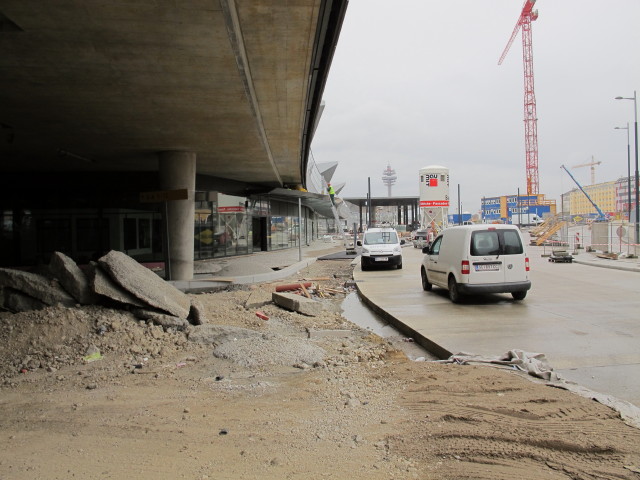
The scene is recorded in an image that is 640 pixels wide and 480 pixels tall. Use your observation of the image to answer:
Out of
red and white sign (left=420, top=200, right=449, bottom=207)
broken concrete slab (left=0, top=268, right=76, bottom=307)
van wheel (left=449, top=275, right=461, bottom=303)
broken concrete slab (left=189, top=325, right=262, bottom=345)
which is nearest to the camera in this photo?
broken concrete slab (left=189, top=325, right=262, bottom=345)

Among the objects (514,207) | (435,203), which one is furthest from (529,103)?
(435,203)

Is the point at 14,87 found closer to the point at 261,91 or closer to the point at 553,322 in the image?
the point at 261,91

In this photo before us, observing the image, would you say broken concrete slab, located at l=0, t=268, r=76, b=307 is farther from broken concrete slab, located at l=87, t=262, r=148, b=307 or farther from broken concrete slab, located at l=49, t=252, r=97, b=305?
broken concrete slab, located at l=87, t=262, r=148, b=307

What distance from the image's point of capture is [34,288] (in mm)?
7629

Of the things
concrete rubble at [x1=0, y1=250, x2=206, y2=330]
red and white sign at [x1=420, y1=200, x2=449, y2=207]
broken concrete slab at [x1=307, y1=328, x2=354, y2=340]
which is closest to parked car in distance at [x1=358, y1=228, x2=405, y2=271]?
Result: broken concrete slab at [x1=307, y1=328, x2=354, y2=340]

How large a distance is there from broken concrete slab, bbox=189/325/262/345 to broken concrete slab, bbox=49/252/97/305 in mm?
1849

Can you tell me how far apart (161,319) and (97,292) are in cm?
108

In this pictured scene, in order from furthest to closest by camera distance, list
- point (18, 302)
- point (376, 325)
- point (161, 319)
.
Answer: point (376, 325) < point (18, 302) < point (161, 319)

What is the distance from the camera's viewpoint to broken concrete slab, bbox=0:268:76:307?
7602mm

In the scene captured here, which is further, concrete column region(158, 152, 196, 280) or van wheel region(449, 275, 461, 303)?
concrete column region(158, 152, 196, 280)

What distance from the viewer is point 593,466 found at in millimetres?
3154

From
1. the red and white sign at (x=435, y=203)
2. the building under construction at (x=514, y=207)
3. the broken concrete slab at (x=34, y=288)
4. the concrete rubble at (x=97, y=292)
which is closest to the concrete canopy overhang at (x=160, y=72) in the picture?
the concrete rubble at (x=97, y=292)

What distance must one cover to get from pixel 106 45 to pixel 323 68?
4561mm

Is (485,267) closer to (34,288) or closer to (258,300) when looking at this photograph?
(258,300)
